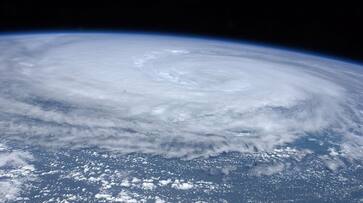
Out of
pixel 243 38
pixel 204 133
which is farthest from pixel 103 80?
pixel 243 38

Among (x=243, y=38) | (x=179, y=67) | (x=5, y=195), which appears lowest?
(x=5, y=195)

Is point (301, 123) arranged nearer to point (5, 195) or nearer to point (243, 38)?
point (5, 195)

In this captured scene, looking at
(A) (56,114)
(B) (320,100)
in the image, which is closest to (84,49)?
(A) (56,114)

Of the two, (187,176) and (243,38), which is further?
(243,38)

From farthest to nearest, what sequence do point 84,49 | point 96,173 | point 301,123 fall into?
point 84,49
point 301,123
point 96,173

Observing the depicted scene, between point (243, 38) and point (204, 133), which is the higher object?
point (243, 38)

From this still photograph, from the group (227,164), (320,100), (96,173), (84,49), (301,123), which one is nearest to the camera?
(96,173)
